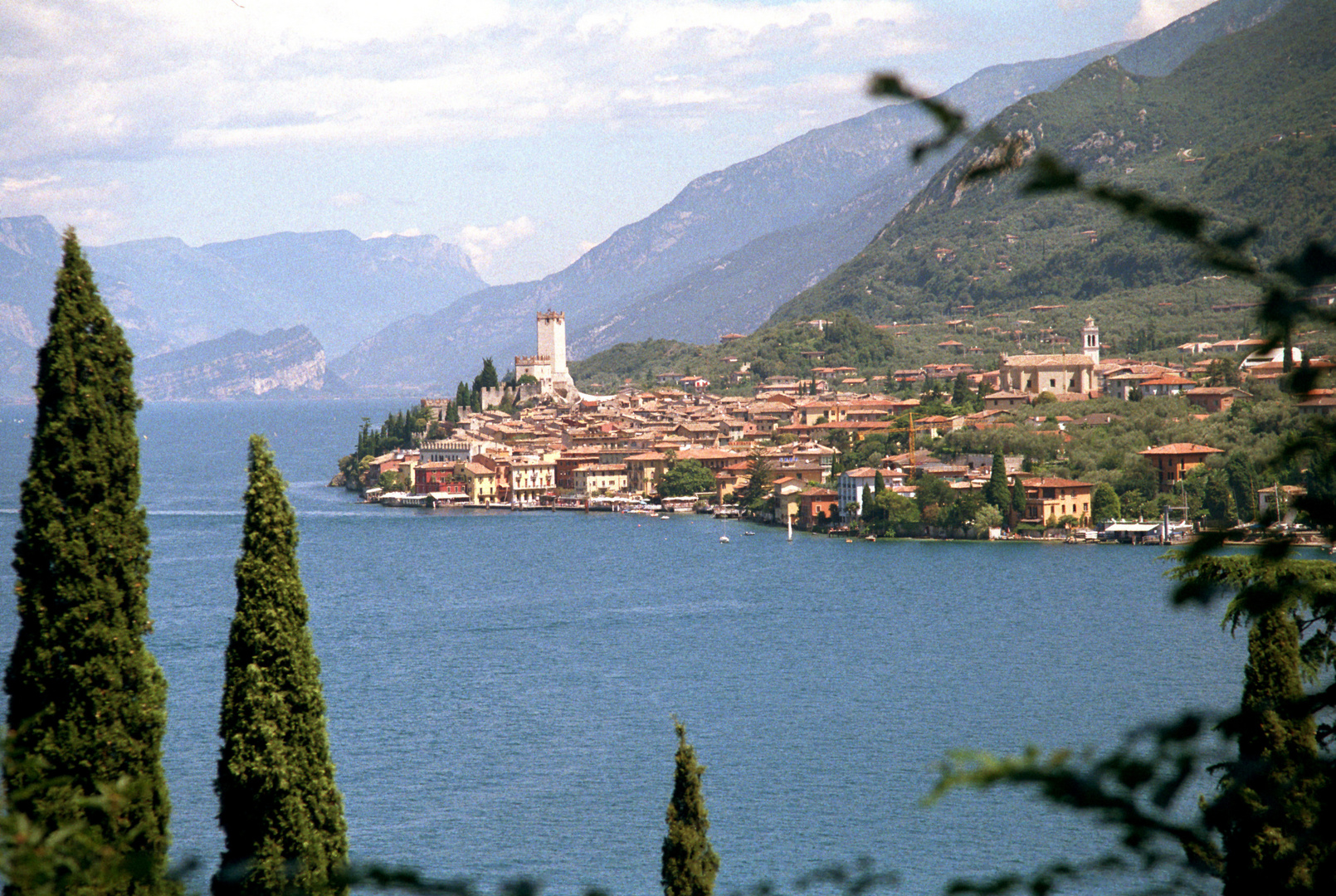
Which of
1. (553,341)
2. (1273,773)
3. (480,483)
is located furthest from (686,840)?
(553,341)

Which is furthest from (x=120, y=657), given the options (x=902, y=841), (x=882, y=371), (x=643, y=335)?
(x=643, y=335)

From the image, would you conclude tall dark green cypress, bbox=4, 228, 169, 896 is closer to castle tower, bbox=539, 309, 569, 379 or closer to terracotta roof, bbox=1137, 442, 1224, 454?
terracotta roof, bbox=1137, 442, 1224, 454

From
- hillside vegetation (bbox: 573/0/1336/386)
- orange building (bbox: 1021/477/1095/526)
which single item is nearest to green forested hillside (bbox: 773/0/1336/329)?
hillside vegetation (bbox: 573/0/1336/386)

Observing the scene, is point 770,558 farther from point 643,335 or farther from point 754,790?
point 643,335

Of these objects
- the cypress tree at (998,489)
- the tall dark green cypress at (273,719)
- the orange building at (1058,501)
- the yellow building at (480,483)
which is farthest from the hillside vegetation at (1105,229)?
the tall dark green cypress at (273,719)

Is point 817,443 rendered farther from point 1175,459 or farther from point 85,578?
point 85,578

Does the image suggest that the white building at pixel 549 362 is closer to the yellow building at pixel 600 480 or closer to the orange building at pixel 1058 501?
the yellow building at pixel 600 480
